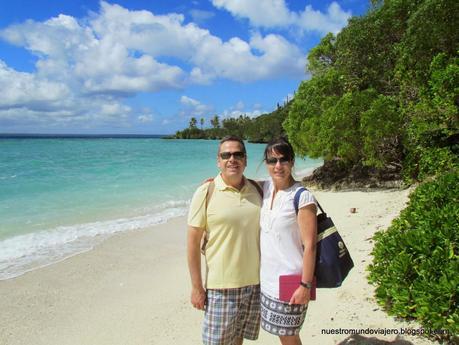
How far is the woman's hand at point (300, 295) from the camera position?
2285mm

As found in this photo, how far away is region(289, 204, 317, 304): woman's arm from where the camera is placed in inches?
88.3

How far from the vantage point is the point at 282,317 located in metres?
2.37

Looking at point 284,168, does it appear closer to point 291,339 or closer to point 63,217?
point 291,339

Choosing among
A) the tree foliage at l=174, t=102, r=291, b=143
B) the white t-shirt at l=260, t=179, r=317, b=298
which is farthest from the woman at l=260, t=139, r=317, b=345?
the tree foliage at l=174, t=102, r=291, b=143

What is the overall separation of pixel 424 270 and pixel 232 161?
1.74 m

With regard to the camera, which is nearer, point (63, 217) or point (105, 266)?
point (105, 266)

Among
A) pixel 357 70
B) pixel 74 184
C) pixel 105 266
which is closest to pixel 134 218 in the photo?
pixel 105 266

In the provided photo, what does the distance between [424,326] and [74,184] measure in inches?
717

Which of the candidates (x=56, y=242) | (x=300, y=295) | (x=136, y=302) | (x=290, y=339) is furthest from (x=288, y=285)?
(x=56, y=242)

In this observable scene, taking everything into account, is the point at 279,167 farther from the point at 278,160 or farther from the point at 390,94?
the point at 390,94

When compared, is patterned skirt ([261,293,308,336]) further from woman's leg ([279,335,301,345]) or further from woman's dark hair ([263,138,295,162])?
woman's dark hair ([263,138,295,162])

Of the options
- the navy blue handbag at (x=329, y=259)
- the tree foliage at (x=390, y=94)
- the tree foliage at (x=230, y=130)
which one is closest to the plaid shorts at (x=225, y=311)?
the navy blue handbag at (x=329, y=259)

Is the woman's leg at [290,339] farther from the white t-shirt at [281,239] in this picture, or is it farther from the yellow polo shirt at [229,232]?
the yellow polo shirt at [229,232]

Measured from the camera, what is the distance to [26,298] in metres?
5.53
